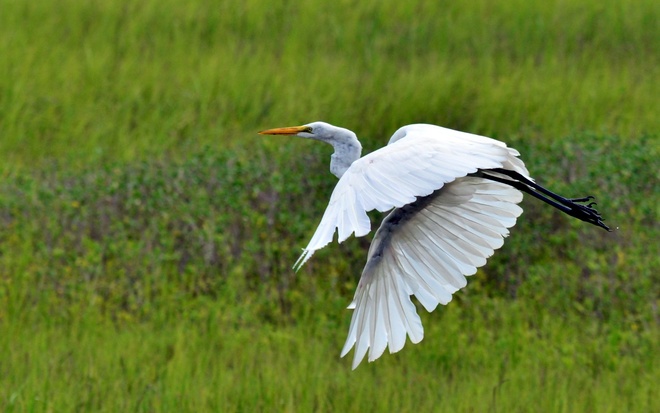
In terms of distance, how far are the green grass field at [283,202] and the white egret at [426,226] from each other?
1.62 ft

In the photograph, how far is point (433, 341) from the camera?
12.9ft

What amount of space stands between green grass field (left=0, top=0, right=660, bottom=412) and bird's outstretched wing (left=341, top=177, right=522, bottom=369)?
1.61 ft

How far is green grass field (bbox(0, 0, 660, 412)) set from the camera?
3.57 metres

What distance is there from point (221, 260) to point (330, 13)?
3363mm

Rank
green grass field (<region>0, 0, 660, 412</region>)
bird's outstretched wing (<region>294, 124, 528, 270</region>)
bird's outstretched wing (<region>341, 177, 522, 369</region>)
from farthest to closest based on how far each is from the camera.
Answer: green grass field (<region>0, 0, 660, 412</region>) → bird's outstretched wing (<region>341, 177, 522, 369</region>) → bird's outstretched wing (<region>294, 124, 528, 270</region>)

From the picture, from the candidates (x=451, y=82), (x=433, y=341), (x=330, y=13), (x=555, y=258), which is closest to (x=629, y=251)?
(x=555, y=258)

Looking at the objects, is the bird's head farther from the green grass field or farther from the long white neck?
the green grass field

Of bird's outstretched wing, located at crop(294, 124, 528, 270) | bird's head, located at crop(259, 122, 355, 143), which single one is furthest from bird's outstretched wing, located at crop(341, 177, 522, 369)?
bird's head, located at crop(259, 122, 355, 143)

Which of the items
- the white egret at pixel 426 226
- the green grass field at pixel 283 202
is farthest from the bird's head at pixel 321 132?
the green grass field at pixel 283 202

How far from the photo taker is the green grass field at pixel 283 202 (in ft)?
11.7

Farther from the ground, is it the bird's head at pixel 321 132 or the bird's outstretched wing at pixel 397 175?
the bird's outstretched wing at pixel 397 175

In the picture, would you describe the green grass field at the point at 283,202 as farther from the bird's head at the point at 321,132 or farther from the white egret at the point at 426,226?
the bird's head at the point at 321,132

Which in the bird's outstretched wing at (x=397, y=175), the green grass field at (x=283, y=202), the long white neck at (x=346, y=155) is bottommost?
the green grass field at (x=283, y=202)

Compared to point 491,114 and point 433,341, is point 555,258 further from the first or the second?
point 491,114
